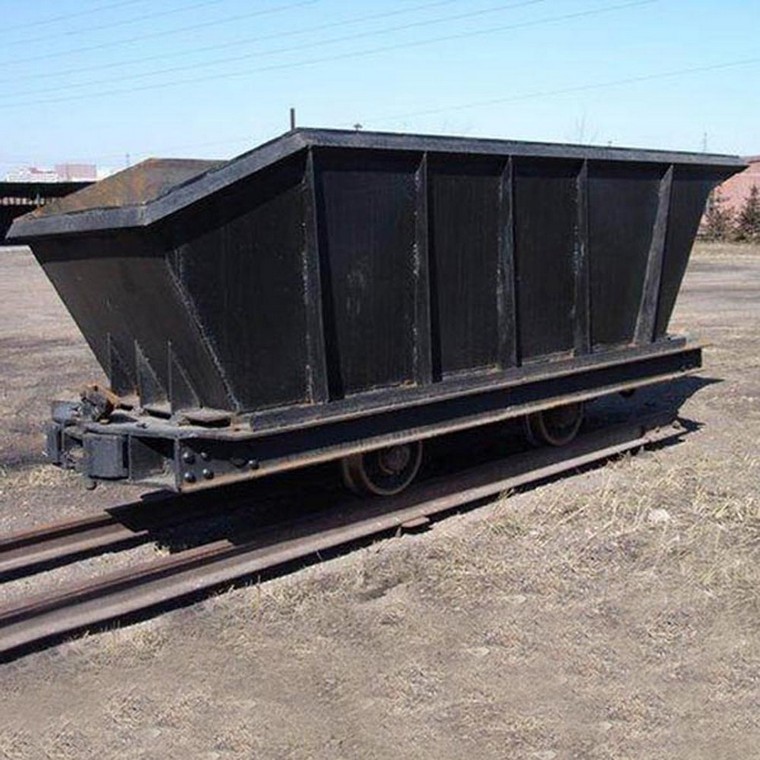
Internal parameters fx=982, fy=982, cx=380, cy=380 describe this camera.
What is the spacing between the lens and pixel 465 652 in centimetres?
488

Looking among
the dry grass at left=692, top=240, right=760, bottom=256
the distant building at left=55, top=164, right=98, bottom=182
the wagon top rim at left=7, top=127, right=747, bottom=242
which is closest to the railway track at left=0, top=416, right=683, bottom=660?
the wagon top rim at left=7, top=127, right=747, bottom=242

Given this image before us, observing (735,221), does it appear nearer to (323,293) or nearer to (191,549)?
(323,293)

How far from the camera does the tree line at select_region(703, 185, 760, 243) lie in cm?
5062

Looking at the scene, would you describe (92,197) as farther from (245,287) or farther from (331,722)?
(331,722)

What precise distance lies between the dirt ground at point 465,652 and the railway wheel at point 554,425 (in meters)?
0.67

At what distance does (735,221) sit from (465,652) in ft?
171

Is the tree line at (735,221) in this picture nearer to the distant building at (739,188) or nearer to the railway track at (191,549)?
the distant building at (739,188)

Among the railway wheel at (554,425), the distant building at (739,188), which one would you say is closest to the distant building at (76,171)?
the distant building at (739,188)

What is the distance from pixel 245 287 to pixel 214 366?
486mm

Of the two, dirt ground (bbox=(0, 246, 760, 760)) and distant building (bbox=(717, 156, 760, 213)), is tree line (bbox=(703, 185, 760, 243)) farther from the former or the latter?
dirt ground (bbox=(0, 246, 760, 760))

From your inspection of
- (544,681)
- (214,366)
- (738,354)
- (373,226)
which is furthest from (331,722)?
(738,354)

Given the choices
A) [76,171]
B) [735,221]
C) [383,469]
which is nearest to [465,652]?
[383,469]

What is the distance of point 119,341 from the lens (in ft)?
21.4

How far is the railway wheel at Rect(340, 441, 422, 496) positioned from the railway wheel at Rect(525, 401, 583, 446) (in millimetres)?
1502
